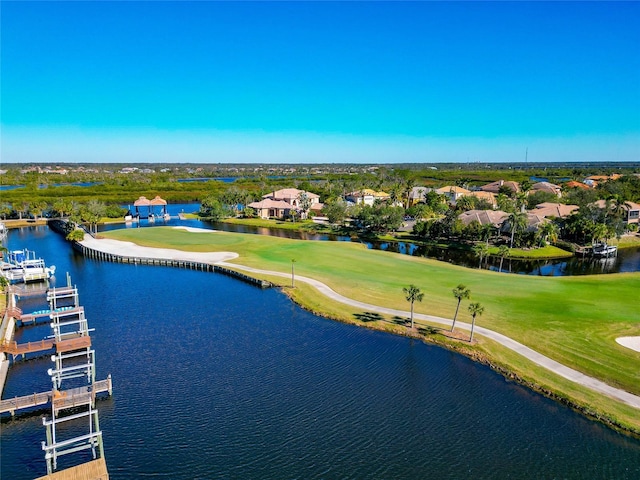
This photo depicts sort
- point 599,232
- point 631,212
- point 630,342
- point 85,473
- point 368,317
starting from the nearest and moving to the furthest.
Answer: point 85,473 → point 630,342 → point 368,317 → point 599,232 → point 631,212

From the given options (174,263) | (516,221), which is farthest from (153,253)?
(516,221)

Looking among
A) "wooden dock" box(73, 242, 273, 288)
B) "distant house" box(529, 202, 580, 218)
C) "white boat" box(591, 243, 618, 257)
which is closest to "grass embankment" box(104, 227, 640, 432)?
"wooden dock" box(73, 242, 273, 288)

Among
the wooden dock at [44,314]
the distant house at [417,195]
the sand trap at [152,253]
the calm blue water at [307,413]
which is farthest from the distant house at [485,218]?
the wooden dock at [44,314]

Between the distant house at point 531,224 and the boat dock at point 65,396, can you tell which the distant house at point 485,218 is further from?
the boat dock at point 65,396

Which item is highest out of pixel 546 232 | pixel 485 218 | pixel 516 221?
pixel 516 221

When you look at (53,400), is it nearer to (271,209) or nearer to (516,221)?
(516,221)

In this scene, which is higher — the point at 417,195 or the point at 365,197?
the point at 417,195
